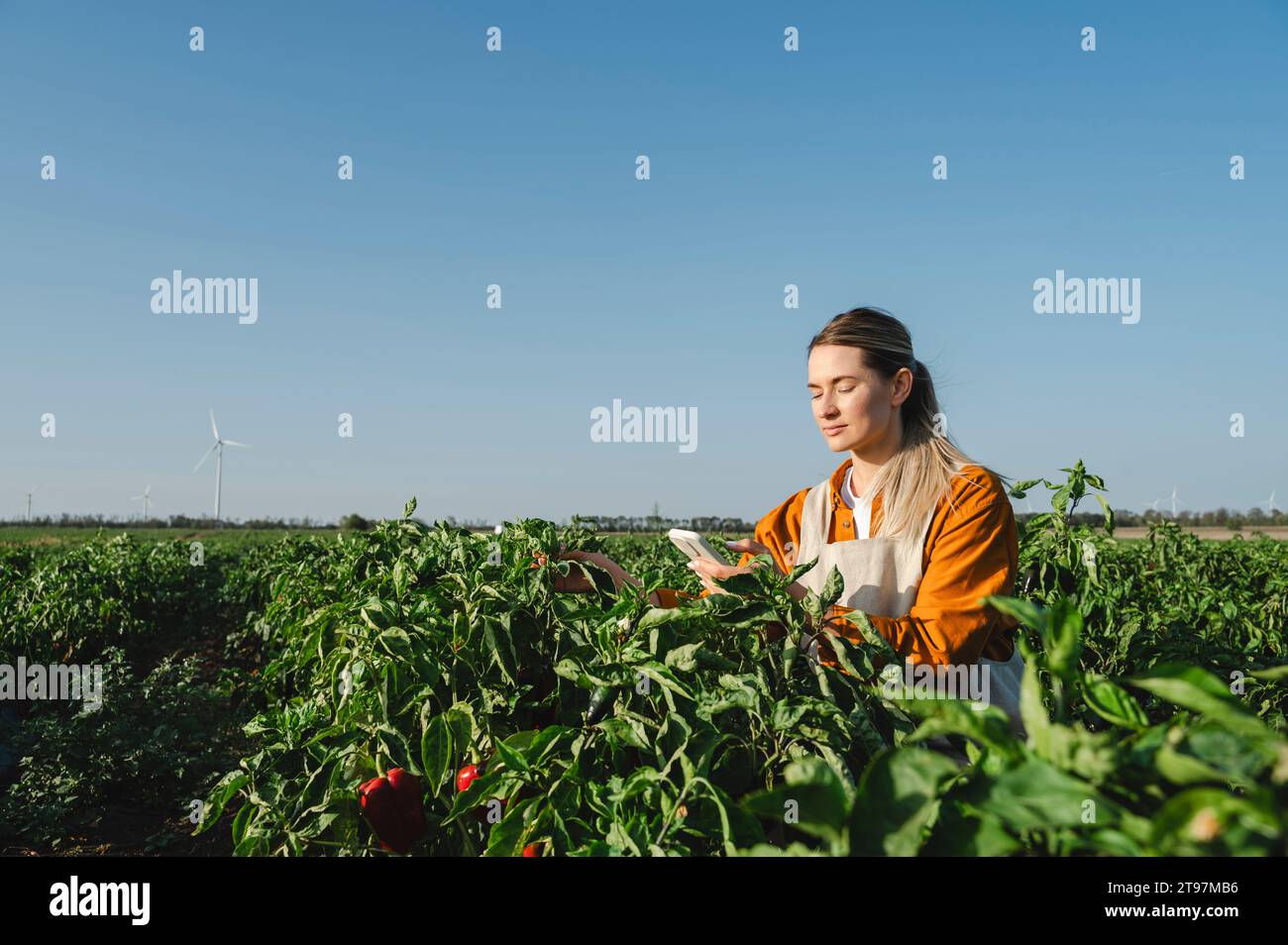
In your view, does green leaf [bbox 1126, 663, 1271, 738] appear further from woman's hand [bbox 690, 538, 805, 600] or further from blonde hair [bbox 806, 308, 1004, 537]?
blonde hair [bbox 806, 308, 1004, 537]

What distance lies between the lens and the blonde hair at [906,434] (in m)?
2.43

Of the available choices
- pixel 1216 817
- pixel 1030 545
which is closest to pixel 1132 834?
pixel 1216 817

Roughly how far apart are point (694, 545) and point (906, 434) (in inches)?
41.0

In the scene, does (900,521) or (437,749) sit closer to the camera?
(437,749)

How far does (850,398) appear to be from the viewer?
2.54m

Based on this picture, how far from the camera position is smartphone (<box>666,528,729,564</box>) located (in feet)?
6.29

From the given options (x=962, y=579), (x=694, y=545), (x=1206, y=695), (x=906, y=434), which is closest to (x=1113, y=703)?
(x=1206, y=695)

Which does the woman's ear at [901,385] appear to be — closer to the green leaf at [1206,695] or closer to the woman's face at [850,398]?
the woman's face at [850,398]

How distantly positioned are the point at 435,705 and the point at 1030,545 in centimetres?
249

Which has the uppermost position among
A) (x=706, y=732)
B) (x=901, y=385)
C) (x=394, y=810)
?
(x=901, y=385)

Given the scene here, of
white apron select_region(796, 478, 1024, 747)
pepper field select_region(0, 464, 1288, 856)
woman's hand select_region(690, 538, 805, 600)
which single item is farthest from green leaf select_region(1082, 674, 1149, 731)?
white apron select_region(796, 478, 1024, 747)

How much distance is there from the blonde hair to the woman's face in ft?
0.10

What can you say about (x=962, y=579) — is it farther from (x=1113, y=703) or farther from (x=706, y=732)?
(x=1113, y=703)

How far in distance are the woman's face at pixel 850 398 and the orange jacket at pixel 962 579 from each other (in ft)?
0.64
